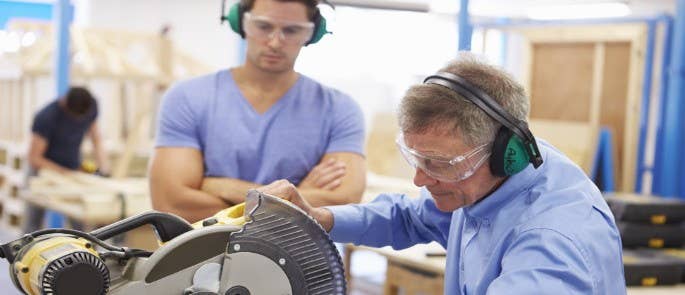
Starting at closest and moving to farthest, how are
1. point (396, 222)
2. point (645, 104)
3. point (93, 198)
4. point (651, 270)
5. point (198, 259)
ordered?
point (198, 259), point (396, 222), point (651, 270), point (93, 198), point (645, 104)

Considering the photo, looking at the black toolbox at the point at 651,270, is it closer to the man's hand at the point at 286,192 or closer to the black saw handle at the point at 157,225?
the man's hand at the point at 286,192

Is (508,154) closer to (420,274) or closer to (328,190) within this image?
(328,190)

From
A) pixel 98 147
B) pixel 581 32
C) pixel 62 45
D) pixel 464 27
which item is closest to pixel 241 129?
pixel 464 27

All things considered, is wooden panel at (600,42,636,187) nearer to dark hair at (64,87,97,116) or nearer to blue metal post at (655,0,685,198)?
blue metal post at (655,0,685,198)

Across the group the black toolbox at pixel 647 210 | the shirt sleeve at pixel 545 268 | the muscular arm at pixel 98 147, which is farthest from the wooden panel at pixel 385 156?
the shirt sleeve at pixel 545 268

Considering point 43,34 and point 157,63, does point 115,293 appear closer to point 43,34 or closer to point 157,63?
point 157,63

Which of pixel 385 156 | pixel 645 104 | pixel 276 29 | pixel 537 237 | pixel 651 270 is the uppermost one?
pixel 276 29

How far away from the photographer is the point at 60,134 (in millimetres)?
7117

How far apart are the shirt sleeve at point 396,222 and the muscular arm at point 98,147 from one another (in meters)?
5.71

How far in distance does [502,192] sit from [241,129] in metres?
1.10

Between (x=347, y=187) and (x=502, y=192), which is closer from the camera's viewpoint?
(x=502, y=192)

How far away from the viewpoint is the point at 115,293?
146cm

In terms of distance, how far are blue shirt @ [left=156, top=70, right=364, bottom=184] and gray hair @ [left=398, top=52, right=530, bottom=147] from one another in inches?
38.8

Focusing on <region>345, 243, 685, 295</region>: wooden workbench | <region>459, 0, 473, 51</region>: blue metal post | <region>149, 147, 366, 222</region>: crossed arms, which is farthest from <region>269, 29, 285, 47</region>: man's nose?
<region>459, 0, 473, 51</region>: blue metal post
